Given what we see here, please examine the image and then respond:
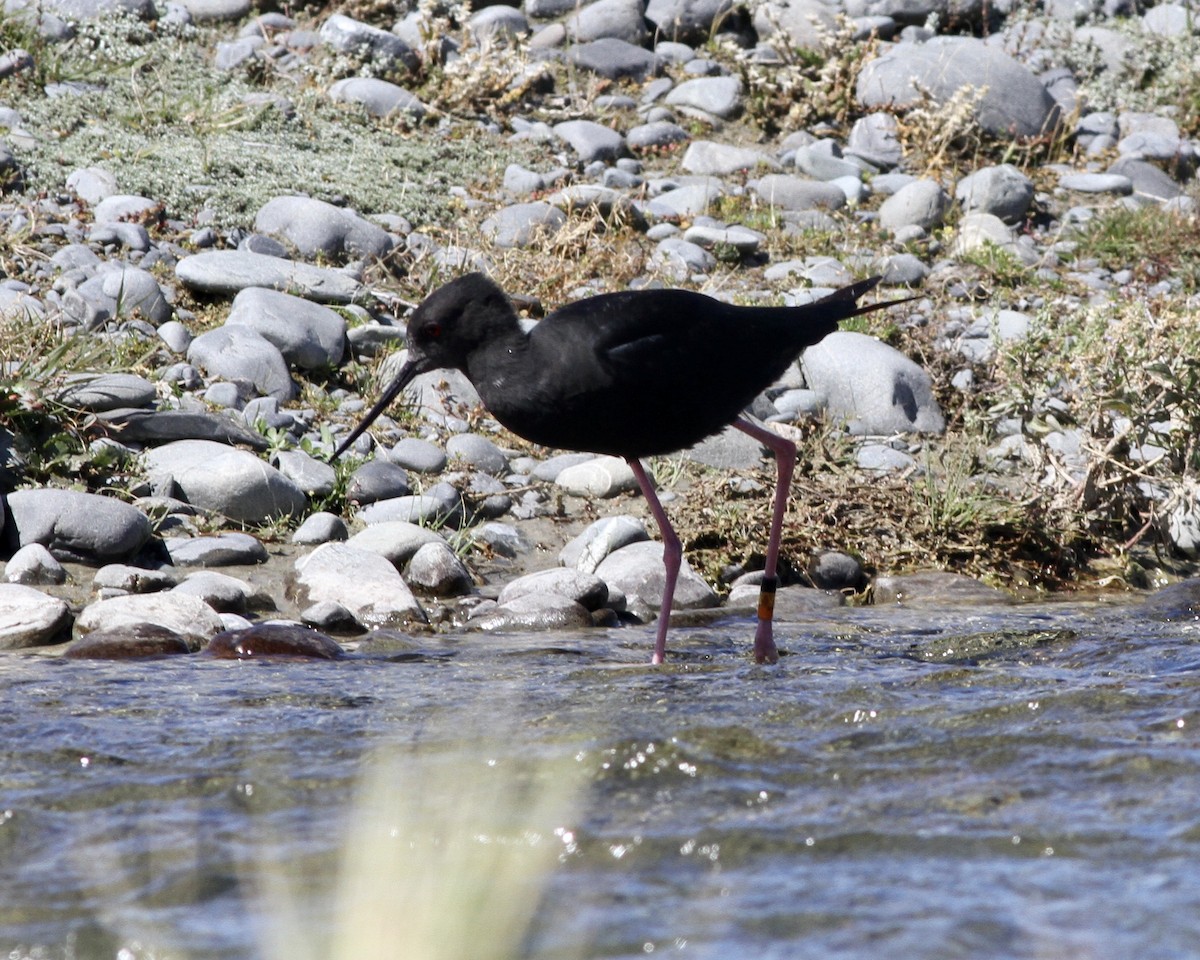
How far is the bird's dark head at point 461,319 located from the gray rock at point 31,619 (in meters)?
1.57

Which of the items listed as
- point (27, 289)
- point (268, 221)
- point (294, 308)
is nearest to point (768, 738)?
point (294, 308)

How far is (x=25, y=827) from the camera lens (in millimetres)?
3070

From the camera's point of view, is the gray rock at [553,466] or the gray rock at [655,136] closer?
the gray rock at [553,466]

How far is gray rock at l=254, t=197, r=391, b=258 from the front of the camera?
8.19 m

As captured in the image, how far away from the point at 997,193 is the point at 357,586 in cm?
560

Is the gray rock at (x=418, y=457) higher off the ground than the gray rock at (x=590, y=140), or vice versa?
the gray rock at (x=590, y=140)

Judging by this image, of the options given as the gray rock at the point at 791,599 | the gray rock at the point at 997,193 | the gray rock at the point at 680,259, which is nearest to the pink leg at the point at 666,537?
the gray rock at the point at 791,599

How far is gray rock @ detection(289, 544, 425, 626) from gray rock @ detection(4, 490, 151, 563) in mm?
677

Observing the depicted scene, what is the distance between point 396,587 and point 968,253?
4671 mm

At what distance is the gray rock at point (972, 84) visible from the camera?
34.1 feet

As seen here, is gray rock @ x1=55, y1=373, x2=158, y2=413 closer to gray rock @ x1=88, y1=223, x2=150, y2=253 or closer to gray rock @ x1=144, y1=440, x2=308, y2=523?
gray rock @ x1=144, y1=440, x2=308, y2=523

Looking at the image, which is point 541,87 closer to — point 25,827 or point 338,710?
point 338,710

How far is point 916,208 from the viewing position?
30.4 feet

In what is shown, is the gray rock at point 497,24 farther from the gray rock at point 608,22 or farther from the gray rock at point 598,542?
the gray rock at point 598,542
